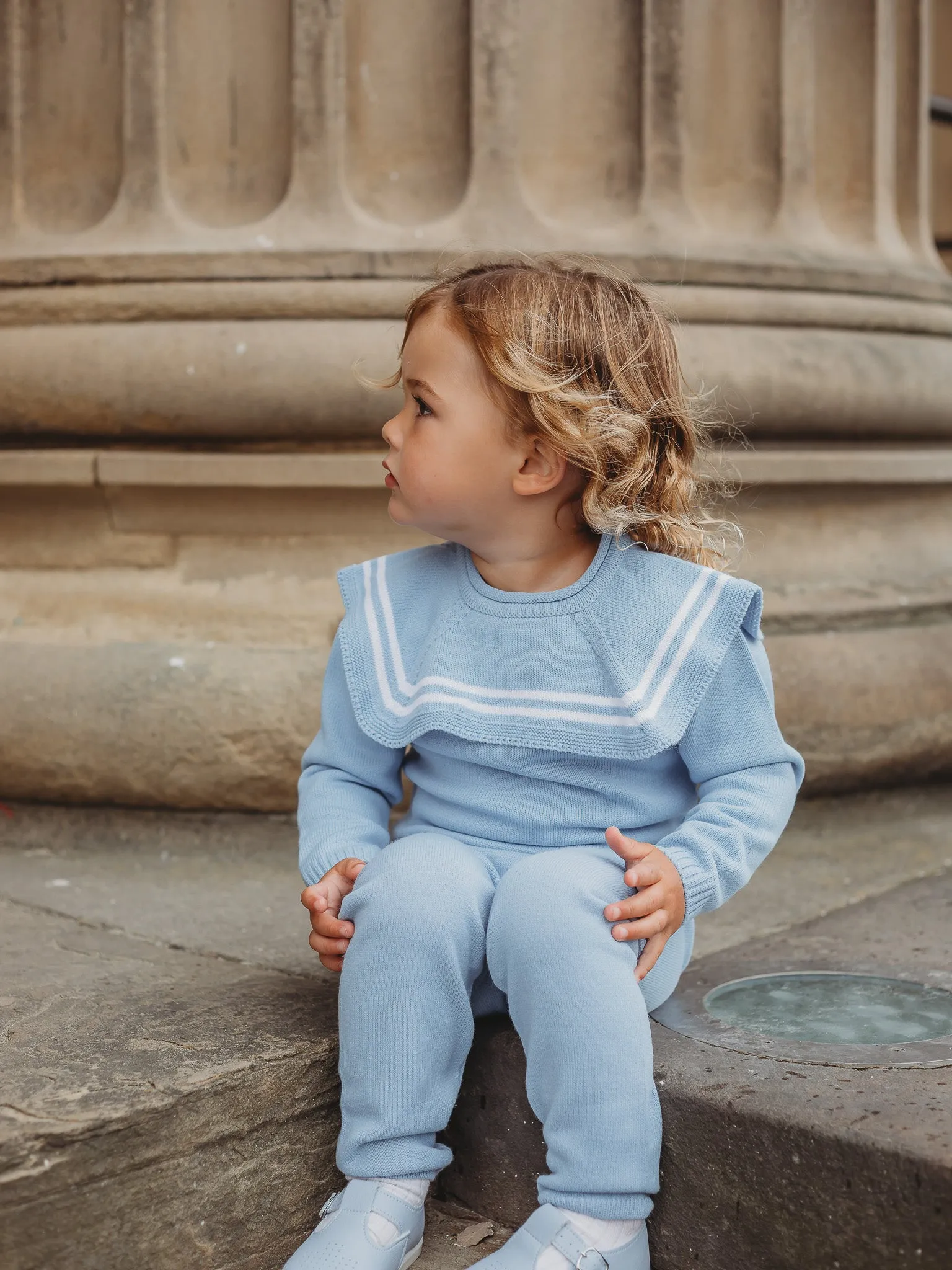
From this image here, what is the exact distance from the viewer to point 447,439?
5.24 ft

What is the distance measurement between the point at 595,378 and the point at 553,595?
0.83 ft

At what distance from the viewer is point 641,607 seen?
63.3 inches

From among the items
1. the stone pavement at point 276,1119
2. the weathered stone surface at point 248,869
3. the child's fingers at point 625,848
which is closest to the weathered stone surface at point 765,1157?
the stone pavement at point 276,1119

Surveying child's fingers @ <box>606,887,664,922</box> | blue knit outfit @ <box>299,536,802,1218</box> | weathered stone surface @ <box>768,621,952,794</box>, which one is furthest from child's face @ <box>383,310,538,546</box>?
weathered stone surface @ <box>768,621,952,794</box>

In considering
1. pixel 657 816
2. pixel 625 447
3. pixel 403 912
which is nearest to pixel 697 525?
pixel 625 447

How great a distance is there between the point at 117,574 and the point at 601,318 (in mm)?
1256

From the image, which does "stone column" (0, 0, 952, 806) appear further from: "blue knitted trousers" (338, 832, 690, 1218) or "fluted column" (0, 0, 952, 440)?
"blue knitted trousers" (338, 832, 690, 1218)

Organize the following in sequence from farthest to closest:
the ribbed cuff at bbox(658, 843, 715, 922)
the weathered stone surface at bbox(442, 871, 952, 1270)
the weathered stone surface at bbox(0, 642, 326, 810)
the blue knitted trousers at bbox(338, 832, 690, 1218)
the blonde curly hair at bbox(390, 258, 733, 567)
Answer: the weathered stone surface at bbox(0, 642, 326, 810) → the blonde curly hair at bbox(390, 258, 733, 567) → the ribbed cuff at bbox(658, 843, 715, 922) → the blue knitted trousers at bbox(338, 832, 690, 1218) → the weathered stone surface at bbox(442, 871, 952, 1270)

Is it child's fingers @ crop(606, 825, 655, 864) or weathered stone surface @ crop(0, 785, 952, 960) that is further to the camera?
weathered stone surface @ crop(0, 785, 952, 960)

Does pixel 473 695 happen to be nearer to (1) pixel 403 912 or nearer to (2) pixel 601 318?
(1) pixel 403 912

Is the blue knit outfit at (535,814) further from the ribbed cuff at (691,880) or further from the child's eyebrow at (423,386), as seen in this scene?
the child's eyebrow at (423,386)

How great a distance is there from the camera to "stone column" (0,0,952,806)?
7.90 ft

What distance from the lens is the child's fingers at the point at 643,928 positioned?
140 cm

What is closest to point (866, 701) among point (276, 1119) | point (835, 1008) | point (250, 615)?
point (835, 1008)
